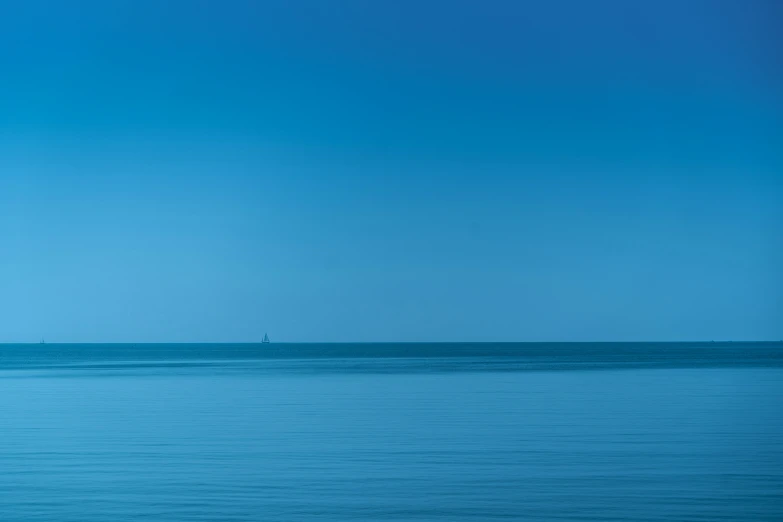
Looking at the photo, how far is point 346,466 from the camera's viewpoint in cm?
2380

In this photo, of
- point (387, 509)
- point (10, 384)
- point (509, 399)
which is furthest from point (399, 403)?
point (10, 384)

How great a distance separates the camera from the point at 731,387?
5378 cm

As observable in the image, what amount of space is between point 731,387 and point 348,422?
28499mm

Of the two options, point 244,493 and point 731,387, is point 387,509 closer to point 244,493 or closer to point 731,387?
point 244,493

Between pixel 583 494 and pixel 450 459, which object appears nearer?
pixel 583 494

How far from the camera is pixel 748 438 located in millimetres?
28734

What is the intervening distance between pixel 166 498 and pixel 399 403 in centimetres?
2444

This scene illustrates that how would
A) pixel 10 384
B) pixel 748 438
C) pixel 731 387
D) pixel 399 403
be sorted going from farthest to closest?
pixel 10 384, pixel 731 387, pixel 399 403, pixel 748 438

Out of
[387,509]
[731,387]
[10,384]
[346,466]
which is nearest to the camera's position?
[387,509]

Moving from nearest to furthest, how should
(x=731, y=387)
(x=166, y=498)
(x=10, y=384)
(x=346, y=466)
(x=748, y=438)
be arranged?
1. (x=166, y=498)
2. (x=346, y=466)
3. (x=748, y=438)
4. (x=731, y=387)
5. (x=10, y=384)

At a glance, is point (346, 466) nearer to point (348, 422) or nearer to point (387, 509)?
point (387, 509)

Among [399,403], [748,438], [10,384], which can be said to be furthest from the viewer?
[10,384]

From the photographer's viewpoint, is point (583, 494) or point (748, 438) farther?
point (748, 438)

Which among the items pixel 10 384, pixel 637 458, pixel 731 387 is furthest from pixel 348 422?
pixel 10 384
